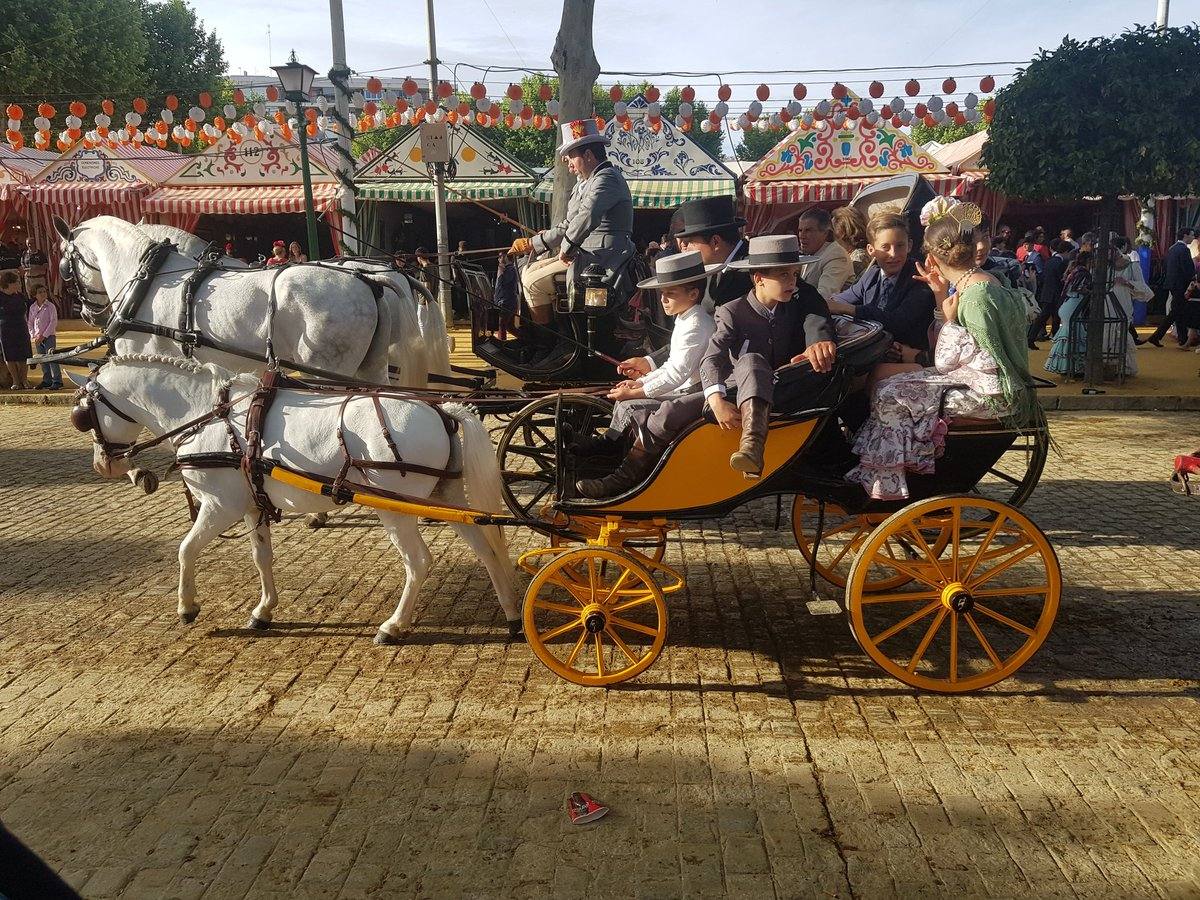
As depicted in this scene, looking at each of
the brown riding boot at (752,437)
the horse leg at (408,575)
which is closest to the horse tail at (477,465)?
the horse leg at (408,575)

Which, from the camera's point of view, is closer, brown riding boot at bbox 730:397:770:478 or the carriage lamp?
brown riding boot at bbox 730:397:770:478

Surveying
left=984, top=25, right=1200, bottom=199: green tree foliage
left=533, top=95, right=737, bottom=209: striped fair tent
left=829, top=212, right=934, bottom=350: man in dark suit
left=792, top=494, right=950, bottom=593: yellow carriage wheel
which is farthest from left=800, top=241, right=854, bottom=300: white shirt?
left=533, top=95, right=737, bottom=209: striped fair tent

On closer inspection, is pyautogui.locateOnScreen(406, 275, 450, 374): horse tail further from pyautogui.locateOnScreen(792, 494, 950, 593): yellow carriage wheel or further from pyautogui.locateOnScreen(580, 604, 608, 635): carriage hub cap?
pyautogui.locateOnScreen(580, 604, 608, 635): carriage hub cap

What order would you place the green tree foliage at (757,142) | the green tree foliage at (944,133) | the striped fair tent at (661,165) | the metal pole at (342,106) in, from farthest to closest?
the green tree foliage at (757,142) < the green tree foliage at (944,133) < the striped fair tent at (661,165) < the metal pole at (342,106)

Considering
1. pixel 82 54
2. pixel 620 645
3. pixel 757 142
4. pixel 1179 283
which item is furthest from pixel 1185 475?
pixel 757 142

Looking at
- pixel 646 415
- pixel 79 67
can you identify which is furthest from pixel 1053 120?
pixel 79 67

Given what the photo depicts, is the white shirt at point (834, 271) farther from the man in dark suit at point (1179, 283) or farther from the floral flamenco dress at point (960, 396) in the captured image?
the man in dark suit at point (1179, 283)

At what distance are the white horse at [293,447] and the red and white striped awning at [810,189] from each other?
15533 mm

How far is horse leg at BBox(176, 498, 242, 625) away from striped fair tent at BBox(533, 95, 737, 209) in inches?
597

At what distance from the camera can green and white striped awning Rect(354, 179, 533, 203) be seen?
19875 mm

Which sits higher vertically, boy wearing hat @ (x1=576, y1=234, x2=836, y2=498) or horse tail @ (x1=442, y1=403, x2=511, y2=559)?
boy wearing hat @ (x1=576, y1=234, x2=836, y2=498)

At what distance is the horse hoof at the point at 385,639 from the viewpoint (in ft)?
15.6

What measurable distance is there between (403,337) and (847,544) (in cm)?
342

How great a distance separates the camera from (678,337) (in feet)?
14.9
